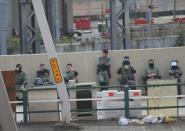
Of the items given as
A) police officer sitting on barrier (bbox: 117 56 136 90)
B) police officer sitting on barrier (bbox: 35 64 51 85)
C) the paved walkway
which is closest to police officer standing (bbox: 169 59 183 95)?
police officer sitting on barrier (bbox: 117 56 136 90)

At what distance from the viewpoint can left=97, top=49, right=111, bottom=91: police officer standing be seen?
17.7m

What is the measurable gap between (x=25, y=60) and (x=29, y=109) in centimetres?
569

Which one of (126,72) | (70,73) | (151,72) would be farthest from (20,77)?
(151,72)

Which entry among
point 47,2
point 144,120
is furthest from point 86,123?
point 47,2

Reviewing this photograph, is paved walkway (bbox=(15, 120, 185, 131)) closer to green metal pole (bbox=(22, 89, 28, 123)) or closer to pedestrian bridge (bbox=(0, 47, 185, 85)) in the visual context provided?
green metal pole (bbox=(22, 89, 28, 123))

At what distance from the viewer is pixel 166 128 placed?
1173 cm

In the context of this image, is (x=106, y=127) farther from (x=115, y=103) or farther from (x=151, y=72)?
(x=151, y=72)

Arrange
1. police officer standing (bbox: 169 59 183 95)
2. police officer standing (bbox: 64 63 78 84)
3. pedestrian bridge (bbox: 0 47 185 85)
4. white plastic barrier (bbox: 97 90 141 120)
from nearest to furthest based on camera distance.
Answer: white plastic barrier (bbox: 97 90 141 120), police officer standing (bbox: 64 63 78 84), police officer standing (bbox: 169 59 183 95), pedestrian bridge (bbox: 0 47 185 85)

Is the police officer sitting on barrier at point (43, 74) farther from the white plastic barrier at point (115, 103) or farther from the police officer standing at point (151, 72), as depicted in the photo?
the white plastic barrier at point (115, 103)

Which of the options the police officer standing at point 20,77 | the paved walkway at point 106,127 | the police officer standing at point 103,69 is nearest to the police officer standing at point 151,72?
the police officer standing at point 103,69

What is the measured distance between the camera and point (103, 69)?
1792cm

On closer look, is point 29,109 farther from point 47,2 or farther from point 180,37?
point 47,2

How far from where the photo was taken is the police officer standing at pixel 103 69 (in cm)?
1770

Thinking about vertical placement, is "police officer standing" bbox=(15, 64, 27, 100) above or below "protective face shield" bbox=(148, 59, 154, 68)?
below
